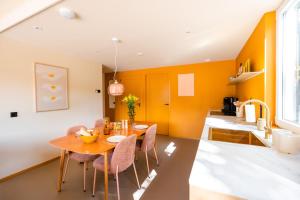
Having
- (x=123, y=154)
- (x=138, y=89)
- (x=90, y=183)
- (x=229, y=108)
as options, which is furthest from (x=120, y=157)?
(x=138, y=89)

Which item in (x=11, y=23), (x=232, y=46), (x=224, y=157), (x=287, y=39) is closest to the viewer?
(x=224, y=157)

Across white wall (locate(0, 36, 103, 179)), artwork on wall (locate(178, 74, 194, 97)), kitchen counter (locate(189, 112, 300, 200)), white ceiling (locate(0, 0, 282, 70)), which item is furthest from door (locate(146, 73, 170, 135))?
kitchen counter (locate(189, 112, 300, 200))

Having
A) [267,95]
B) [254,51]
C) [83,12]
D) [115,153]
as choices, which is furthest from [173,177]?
[83,12]

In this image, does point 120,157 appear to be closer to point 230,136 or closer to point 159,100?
point 230,136

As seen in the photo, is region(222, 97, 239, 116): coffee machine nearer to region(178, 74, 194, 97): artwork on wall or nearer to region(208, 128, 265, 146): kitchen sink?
region(178, 74, 194, 97): artwork on wall

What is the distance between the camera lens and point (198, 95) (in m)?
4.22

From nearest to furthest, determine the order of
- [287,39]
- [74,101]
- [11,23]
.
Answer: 1. [287,39]
2. [11,23]
3. [74,101]

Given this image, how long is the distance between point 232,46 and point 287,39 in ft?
4.62

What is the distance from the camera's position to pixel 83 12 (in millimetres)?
1611

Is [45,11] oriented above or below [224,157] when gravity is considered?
above

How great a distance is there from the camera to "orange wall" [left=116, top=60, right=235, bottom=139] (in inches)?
154

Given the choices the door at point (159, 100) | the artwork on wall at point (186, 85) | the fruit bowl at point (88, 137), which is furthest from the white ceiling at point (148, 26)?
the door at point (159, 100)

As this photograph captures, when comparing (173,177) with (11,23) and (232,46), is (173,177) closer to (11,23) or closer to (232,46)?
(232,46)

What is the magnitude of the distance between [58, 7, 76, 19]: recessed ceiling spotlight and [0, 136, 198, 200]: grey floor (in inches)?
90.3
